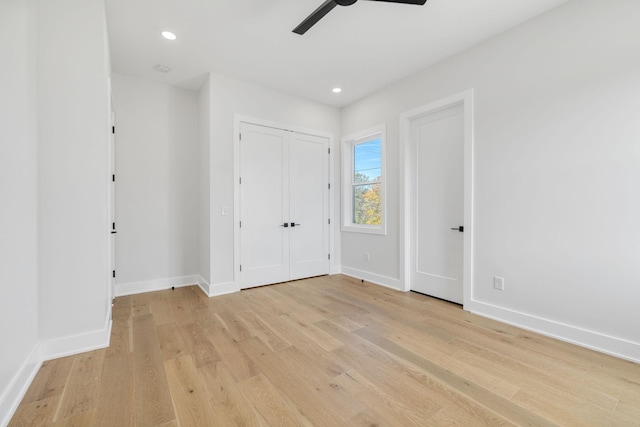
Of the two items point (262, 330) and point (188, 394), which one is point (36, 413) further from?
point (262, 330)

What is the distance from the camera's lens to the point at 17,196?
1.72 metres

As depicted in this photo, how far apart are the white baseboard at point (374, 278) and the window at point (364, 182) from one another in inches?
25.7

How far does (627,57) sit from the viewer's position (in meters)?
2.14

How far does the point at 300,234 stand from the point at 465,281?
2393mm

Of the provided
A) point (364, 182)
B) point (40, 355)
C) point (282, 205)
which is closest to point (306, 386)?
point (40, 355)

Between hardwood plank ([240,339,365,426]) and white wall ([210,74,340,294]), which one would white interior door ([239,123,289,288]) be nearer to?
white wall ([210,74,340,294])

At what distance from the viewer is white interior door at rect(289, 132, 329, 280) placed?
442 cm

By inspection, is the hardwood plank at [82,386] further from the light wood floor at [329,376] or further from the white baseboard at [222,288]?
the white baseboard at [222,288]

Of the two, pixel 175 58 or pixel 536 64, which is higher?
pixel 175 58

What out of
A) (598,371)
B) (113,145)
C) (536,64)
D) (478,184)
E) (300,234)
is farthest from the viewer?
(300,234)

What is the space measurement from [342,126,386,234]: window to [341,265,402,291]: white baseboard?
65 centimetres

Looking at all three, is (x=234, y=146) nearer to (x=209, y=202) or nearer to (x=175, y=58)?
(x=209, y=202)

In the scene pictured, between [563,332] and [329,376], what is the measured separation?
208 cm

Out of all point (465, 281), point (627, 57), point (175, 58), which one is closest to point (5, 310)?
point (175, 58)
